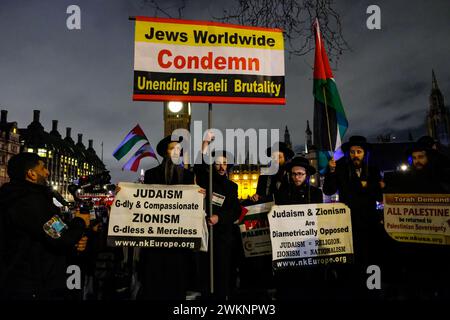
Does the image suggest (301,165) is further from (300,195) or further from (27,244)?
(27,244)

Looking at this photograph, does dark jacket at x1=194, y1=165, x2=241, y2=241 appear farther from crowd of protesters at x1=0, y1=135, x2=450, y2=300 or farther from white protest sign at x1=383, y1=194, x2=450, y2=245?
white protest sign at x1=383, y1=194, x2=450, y2=245

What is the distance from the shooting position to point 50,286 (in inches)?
134

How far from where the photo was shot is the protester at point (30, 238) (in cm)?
322

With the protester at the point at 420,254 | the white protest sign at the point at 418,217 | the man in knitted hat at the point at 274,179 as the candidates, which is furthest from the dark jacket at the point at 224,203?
the protester at the point at 420,254

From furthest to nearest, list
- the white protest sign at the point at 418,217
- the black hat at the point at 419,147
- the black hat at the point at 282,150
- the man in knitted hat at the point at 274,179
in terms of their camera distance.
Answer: the black hat at the point at 282,150 → the man in knitted hat at the point at 274,179 → the black hat at the point at 419,147 → the white protest sign at the point at 418,217

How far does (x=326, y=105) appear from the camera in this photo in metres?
5.42

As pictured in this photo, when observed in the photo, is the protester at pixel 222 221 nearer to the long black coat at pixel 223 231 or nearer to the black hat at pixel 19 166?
the long black coat at pixel 223 231

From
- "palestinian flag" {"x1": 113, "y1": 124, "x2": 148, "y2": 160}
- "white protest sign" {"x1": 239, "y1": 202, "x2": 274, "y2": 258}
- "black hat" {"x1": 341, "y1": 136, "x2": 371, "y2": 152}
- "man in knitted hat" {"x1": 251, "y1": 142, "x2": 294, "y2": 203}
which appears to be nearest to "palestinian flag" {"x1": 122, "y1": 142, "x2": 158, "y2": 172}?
"palestinian flag" {"x1": 113, "y1": 124, "x2": 148, "y2": 160}

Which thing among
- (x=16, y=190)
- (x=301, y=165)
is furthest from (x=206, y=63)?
(x=16, y=190)

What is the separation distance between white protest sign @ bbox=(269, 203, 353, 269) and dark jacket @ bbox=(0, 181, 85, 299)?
2.77m

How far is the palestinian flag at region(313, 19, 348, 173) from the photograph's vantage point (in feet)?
17.9

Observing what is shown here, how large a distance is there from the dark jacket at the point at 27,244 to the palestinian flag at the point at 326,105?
4.18 metres

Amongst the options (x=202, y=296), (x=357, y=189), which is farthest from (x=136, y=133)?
(x=357, y=189)
